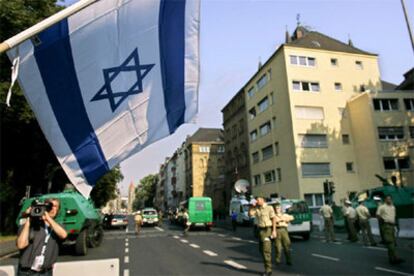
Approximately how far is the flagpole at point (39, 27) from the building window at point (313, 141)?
115 ft

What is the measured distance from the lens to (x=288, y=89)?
3809 centimetres

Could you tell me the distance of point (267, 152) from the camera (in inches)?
1725

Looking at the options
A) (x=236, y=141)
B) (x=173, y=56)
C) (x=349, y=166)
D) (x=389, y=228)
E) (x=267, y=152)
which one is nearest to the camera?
(x=173, y=56)

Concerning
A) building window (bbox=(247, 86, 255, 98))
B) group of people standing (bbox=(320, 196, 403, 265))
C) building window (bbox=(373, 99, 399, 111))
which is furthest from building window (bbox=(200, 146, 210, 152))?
group of people standing (bbox=(320, 196, 403, 265))

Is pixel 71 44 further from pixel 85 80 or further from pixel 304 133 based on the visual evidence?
pixel 304 133

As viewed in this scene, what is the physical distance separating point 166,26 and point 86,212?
1237 centimetres

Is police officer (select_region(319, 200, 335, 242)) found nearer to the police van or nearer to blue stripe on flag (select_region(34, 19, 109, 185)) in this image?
the police van

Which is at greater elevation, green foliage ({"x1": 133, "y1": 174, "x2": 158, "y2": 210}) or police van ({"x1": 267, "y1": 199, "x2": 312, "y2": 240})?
green foliage ({"x1": 133, "y1": 174, "x2": 158, "y2": 210})

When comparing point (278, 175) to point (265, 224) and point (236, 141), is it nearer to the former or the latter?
point (236, 141)

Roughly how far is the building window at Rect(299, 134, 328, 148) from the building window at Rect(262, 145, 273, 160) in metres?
5.78

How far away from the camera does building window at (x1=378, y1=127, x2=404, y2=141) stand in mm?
37147

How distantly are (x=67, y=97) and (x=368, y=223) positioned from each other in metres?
14.0

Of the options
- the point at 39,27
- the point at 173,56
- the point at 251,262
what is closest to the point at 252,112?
the point at 251,262

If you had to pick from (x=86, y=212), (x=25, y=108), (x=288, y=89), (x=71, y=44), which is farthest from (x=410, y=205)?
(x=288, y=89)
